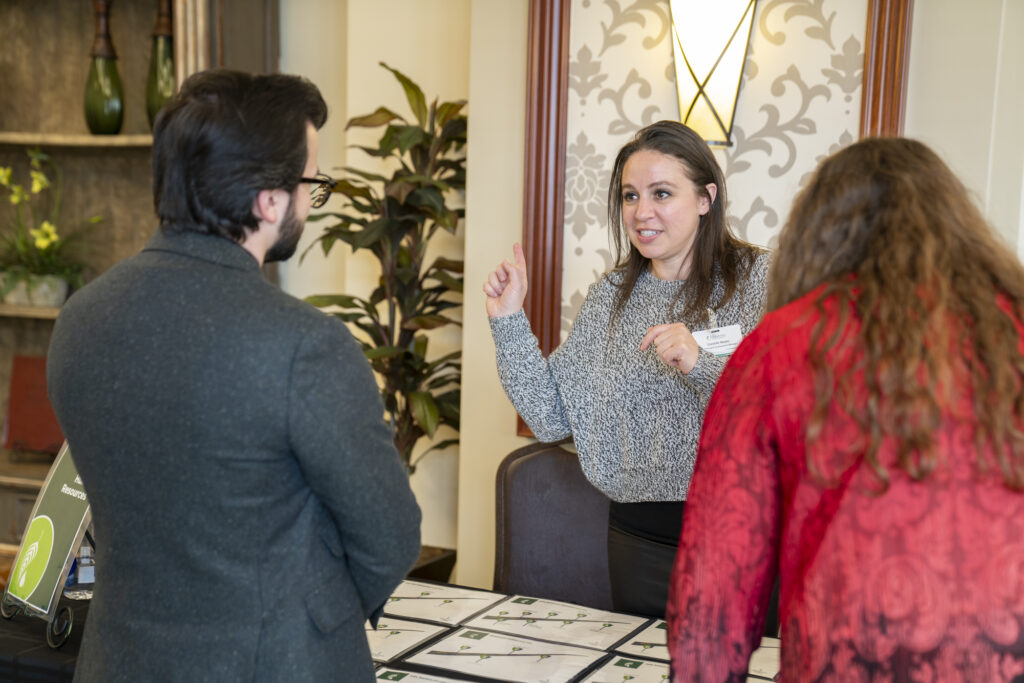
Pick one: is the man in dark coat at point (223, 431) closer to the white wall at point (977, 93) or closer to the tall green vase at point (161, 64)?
the white wall at point (977, 93)

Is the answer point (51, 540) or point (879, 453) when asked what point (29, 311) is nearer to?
point (51, 540)

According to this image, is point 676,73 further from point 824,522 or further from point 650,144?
point 824,522

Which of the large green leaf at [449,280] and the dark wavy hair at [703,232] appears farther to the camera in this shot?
the large green leaf at [449,280]

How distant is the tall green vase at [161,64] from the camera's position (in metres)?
3.25

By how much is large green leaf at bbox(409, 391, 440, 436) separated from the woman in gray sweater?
96cm

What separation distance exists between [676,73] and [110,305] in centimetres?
182

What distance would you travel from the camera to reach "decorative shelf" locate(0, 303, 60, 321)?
11.1ft

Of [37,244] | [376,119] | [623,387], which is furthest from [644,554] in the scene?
[37,244]

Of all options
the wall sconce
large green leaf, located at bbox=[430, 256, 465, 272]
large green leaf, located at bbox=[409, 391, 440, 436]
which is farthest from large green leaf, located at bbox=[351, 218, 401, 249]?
the wall sconce

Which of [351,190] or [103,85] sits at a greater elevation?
[103,85]

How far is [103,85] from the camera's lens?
338cm

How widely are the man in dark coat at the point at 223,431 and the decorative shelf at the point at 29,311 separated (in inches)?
98.7

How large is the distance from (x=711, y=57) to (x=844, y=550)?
70.4 inches

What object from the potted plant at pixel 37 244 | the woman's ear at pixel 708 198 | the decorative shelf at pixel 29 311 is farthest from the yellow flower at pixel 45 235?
the woman's ear at pixel 708 198
